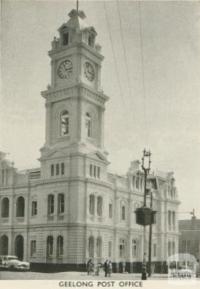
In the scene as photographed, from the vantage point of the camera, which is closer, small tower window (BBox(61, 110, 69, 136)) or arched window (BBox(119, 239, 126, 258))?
small tower window (BBox(61, 110, 69, 136))

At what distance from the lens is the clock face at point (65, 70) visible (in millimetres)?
32697

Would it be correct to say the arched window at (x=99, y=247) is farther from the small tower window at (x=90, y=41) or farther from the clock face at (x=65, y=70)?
the small tower window at (x=90, y=41)

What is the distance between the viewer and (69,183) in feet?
110

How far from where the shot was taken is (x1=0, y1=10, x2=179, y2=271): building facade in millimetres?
32812

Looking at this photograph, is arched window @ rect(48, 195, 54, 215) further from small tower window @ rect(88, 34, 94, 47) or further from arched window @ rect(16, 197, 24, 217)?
small tower window @ rect(88, 34, 94, 47)

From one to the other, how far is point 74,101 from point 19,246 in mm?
10472

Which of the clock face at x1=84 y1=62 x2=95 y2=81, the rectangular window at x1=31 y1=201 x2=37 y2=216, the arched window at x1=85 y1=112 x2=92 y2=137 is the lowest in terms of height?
the rectangular window at x1=31 y1=201 x2=37 y2=216

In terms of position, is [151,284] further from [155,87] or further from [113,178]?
[113,178]

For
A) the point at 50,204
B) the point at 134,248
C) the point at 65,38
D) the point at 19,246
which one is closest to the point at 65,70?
the point at 65,38

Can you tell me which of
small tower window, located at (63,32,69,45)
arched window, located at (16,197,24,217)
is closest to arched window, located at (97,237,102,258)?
arched window, located at (16,197,24,217)

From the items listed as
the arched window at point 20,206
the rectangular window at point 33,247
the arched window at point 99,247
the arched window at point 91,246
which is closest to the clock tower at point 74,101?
the arched window at point 20,206

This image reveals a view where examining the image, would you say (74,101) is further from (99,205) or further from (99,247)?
(99,247)

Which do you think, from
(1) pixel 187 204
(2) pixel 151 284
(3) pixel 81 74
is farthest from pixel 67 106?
(2) pixel 151 284

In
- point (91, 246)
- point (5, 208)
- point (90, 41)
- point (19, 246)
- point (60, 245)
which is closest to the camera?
point (90, 41)
